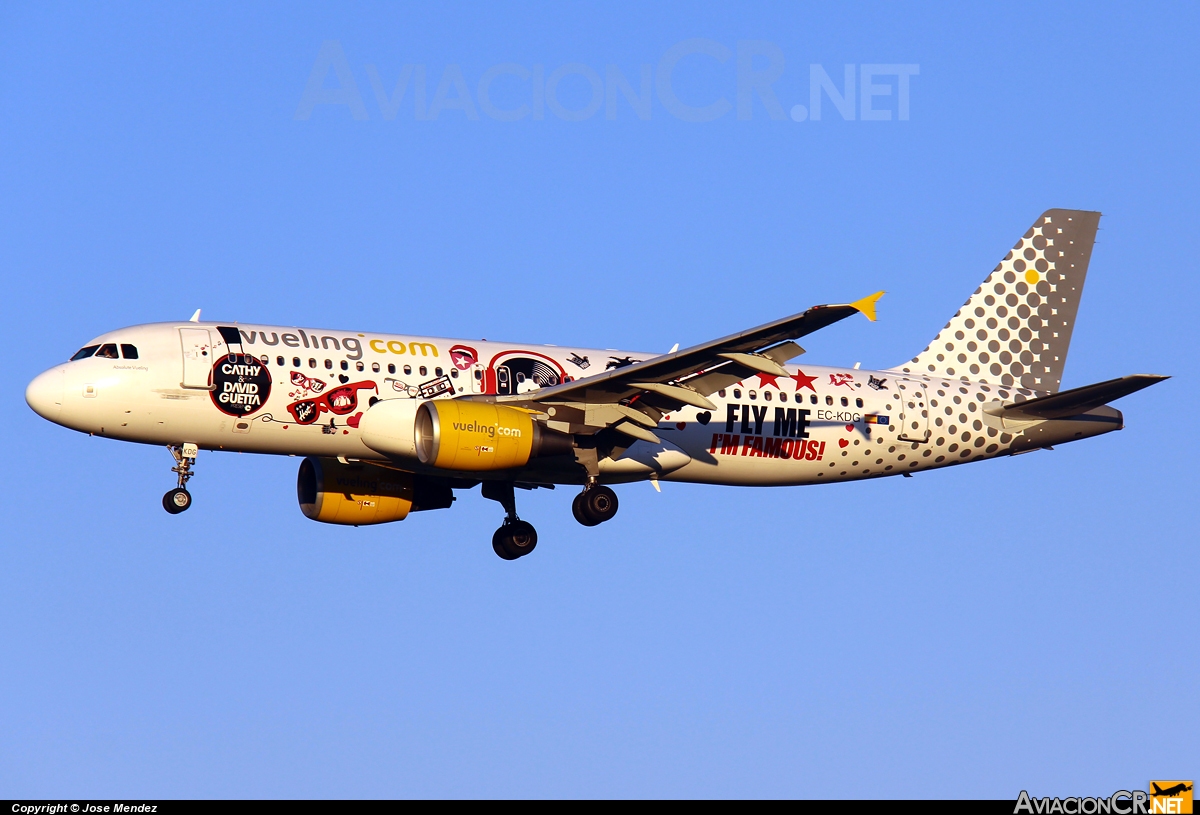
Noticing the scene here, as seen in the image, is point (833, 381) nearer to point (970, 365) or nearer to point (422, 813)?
point (970, 365)

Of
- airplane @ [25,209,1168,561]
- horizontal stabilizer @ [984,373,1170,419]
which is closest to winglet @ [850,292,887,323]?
airplane @ [25,209,1168,561]

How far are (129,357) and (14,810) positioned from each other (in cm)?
1217

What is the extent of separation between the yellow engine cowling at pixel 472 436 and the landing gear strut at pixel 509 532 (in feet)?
19.9

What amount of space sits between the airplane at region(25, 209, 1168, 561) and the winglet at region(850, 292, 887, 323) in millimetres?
39

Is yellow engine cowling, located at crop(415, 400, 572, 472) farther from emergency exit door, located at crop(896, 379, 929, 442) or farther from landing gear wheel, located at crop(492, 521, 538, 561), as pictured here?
emergency exit door, located at crop(896, 379, 929, 442)

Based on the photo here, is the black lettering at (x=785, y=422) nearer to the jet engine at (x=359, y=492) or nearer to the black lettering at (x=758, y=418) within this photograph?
the black lettering at (x=758, y=418)

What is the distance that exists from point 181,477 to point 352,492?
543 cm

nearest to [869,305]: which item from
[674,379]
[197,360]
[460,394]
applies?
[674,379]

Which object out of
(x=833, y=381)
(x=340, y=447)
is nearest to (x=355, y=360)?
(x=340, y=447)

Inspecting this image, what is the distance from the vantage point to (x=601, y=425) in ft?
132

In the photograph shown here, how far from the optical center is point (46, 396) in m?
38.9

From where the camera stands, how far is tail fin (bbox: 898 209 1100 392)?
47969mm

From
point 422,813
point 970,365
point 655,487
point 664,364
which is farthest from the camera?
point 970,365

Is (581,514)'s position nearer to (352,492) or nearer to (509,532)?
(509,532)
